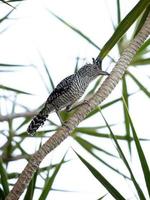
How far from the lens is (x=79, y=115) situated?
5.65ft

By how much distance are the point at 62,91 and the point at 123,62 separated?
0.33 m

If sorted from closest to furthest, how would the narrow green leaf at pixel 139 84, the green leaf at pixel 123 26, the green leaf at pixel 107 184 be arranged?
the green leaf at pixel 107 184 → the green leaf at pixel 123 26 → the narrow green leaf at pixel 139 84

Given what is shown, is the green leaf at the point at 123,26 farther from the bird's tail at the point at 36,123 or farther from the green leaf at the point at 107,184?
the green leaf at the point at 107,184

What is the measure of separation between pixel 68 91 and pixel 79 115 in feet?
1.03

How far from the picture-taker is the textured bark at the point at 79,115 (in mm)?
1576

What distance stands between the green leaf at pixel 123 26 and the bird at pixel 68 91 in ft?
0.32

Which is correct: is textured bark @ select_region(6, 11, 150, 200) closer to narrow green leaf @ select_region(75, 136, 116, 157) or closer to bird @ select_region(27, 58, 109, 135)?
bird @ select_region(27, 58, 109, 135)

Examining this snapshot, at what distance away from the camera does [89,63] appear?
200 cm

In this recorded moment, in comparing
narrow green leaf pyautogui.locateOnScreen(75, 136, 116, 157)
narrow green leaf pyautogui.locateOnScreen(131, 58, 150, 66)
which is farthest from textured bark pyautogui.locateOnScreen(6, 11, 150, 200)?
narrow green leaf pyautogui.locateOnScreen(75, 136, 116, 157)

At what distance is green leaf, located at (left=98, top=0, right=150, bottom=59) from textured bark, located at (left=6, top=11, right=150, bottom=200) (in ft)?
0.18

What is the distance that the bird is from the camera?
6.35 ft

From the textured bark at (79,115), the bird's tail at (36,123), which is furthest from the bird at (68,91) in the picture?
the textured bark at (79,115)

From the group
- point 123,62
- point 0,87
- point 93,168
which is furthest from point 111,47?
point 0,87

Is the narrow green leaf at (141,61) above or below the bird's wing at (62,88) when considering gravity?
above
